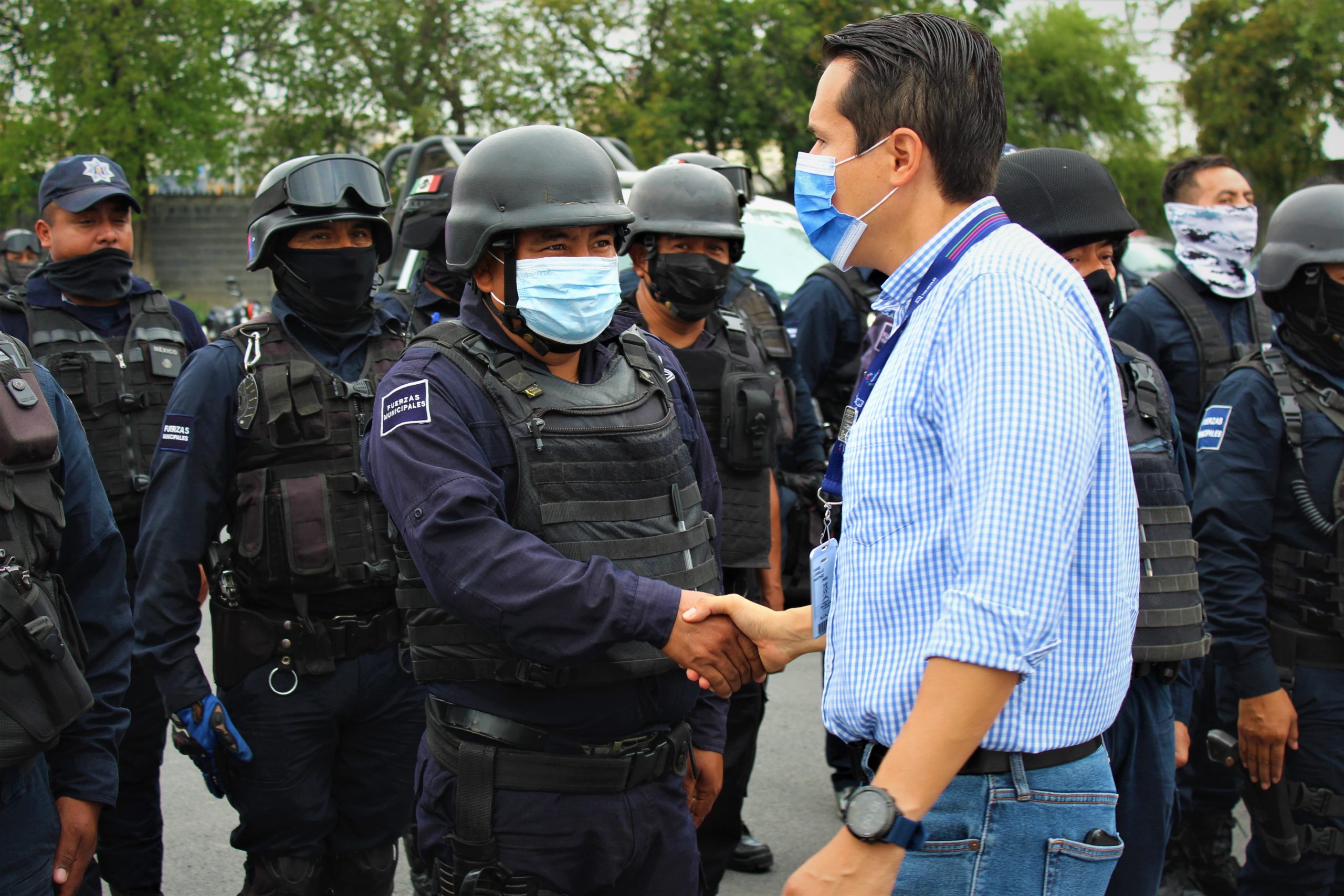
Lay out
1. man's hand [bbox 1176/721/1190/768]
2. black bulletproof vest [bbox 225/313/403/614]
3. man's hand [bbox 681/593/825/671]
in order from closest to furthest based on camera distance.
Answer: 1. man's hand [bbox 681/593/825/671]
2. man's hand [bbox 1176/721/1190/768]
3. black bulletproof vest [bbox 225/313/403/614]

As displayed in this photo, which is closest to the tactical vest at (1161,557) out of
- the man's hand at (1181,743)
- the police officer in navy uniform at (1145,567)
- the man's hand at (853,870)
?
the police officer in navy uniform at (1145,567)

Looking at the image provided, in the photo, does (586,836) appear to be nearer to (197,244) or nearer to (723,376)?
(723,376)

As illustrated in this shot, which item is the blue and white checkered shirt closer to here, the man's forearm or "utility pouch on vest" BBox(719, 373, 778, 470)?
the man's forearm

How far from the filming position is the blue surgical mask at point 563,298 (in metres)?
2.74

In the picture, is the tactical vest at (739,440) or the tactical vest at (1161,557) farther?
the tactical vest at (739,440)

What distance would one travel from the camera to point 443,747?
2686 millimetres

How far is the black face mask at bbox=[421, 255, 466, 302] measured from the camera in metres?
4.90

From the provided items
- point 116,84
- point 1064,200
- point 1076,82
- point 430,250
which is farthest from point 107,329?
point 1076,82

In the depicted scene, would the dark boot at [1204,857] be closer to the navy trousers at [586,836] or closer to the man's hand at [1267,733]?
the man's hand at [1267,733]

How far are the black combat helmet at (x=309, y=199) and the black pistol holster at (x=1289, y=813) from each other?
10.1 ft

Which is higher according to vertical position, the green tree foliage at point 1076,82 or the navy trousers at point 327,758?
the green tree foliage at point 1076,82

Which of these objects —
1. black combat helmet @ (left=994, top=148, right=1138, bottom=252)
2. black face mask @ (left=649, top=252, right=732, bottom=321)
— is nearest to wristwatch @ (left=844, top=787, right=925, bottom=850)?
black combat helmet @ (left=994, top=148, right=1138, bottom=252)

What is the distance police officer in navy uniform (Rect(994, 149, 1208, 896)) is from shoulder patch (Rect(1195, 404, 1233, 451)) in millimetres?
335

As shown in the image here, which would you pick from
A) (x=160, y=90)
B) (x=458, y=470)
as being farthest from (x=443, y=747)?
(x=160, y=90)
